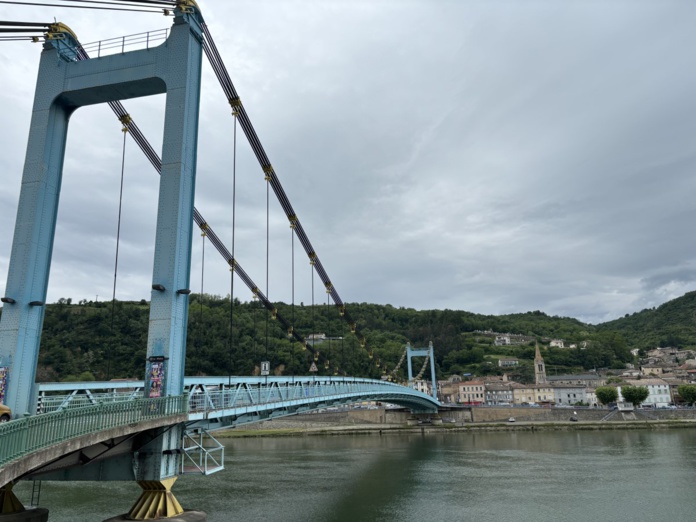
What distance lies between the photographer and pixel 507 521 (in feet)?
58.0

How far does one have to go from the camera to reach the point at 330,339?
49.2 metres

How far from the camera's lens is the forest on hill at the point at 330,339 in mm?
47500

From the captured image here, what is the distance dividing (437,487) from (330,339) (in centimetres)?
2601

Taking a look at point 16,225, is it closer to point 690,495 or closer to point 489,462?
point 690,495

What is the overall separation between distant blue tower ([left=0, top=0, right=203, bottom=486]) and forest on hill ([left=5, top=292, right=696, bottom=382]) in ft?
11.8

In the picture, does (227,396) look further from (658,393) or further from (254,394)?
(658,393)

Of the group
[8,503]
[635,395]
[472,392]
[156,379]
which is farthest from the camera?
[472,392]

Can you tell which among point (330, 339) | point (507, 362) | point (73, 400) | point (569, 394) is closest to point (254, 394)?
point (73, 400)

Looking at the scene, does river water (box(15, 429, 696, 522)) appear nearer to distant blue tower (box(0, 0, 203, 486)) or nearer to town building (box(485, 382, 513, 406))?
distant blue tower (box(0, 0, 203, 486))

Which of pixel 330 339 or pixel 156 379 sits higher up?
pixel 330 339

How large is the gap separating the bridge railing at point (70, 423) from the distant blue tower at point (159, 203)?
0.74m

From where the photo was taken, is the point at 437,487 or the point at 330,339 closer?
the point at 437,487

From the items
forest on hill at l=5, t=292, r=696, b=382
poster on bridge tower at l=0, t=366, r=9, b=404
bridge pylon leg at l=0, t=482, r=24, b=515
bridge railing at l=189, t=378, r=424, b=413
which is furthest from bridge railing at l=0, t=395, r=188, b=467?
forest on hill at l=5, t=292, r=696, b=382

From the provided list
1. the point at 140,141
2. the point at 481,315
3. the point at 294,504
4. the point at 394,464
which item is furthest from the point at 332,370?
the point at 481,315
